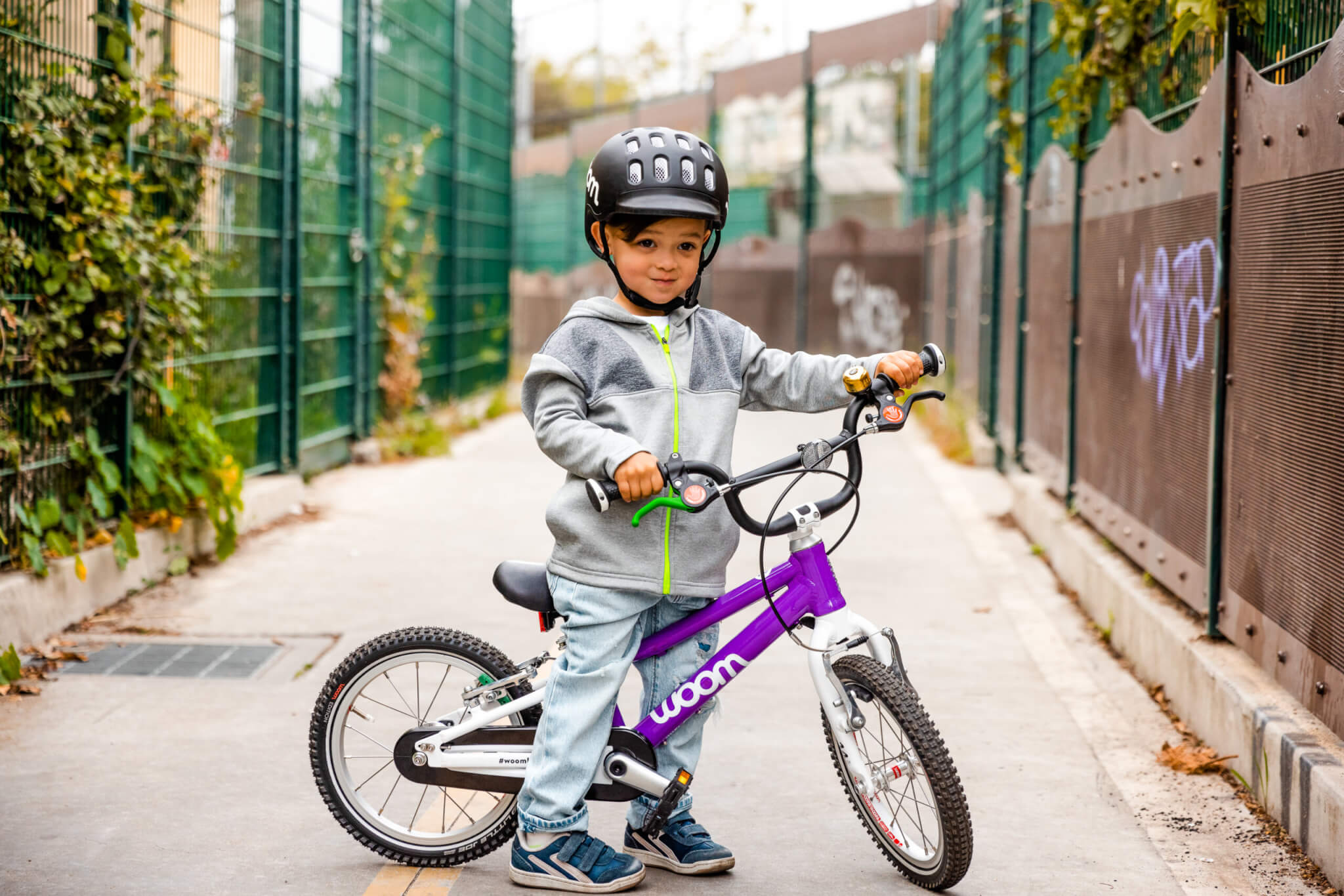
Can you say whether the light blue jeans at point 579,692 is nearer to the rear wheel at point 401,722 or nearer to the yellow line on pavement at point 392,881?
the rear wheel at point 401,722

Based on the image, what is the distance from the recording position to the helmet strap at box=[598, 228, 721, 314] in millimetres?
3668

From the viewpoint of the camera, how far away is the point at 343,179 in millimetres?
11508

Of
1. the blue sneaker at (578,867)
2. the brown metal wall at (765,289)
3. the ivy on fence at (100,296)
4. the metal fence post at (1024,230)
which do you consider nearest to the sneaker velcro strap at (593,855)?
the blue sneaker at (578,867)

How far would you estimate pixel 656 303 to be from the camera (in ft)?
12.0

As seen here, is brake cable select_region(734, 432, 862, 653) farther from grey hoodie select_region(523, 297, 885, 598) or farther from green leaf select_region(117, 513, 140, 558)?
green leaf select_region(117, 513, 140, 558)

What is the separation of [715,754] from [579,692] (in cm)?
133

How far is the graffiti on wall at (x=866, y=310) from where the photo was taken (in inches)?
790

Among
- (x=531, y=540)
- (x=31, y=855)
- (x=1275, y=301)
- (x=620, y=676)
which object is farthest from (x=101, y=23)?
(x=1275, y=301)

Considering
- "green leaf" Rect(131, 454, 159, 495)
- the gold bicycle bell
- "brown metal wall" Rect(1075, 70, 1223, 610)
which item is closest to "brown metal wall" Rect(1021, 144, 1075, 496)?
"brown metal wall" Rect(1075, 70, 1223, 610)

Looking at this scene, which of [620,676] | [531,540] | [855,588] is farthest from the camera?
[531,540]

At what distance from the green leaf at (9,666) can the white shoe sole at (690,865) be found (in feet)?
8.62

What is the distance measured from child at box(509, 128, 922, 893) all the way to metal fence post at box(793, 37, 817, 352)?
16.5 meters

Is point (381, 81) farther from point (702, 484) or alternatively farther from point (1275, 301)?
point (702, 484)

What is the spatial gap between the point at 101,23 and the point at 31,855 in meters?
4.19
